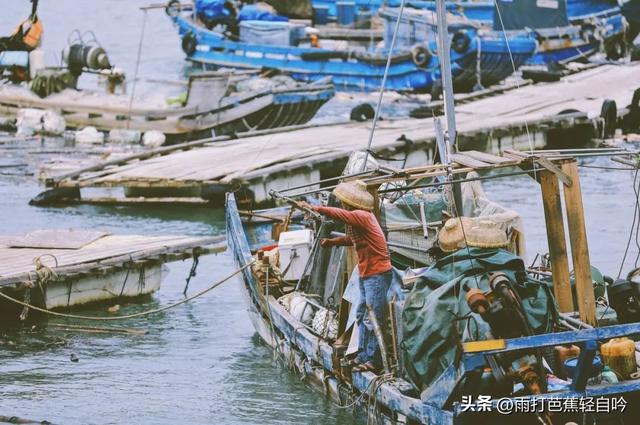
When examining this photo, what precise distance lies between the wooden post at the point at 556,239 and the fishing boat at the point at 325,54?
25.9m

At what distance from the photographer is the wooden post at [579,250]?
1038 centimetres

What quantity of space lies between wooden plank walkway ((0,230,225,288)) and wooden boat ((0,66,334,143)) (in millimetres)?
11812

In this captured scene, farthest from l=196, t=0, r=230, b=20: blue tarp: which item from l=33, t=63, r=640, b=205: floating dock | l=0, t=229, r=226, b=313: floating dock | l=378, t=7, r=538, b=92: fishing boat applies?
l=0, t=229, r=226, b=313: floating dock

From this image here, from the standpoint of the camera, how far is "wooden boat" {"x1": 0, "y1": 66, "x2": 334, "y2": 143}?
29.5 meters

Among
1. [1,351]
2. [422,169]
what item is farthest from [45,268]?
[422,169]

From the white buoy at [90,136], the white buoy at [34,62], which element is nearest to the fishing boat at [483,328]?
the white buoy at [90,136]

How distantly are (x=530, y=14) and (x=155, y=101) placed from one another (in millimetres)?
11937

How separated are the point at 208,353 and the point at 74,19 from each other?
172 feet

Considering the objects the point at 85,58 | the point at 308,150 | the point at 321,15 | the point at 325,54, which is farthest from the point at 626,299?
the point at 321,15

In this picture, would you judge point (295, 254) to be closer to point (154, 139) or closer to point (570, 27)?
point (154, 139)

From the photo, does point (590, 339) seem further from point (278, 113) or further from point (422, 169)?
point (278, 113)

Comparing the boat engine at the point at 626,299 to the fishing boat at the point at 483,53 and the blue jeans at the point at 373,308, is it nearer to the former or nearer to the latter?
the blue jeans at the point at 373,308

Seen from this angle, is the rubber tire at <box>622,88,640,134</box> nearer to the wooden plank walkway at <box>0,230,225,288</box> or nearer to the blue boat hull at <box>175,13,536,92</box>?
the blue boat hull at <box>175,13,536,92</box>

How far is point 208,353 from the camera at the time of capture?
15.2 meters
